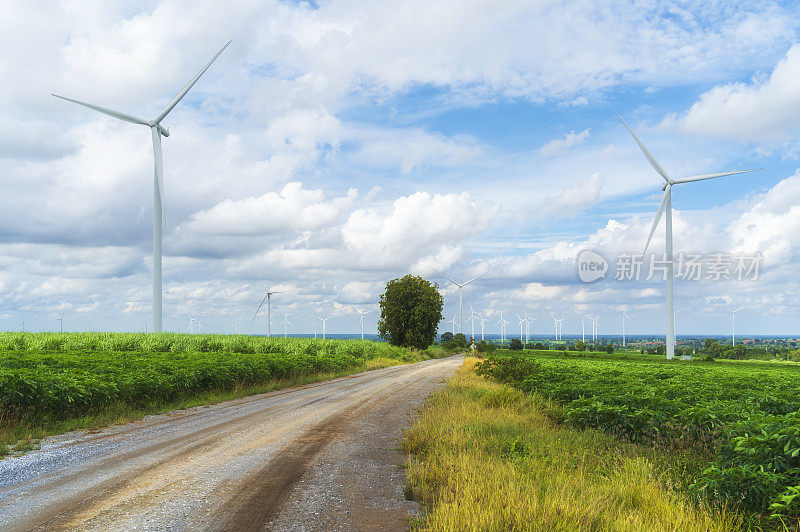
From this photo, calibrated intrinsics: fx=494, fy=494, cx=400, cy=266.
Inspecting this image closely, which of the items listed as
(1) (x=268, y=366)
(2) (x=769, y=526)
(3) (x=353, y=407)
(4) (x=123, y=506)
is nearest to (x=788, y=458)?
(2) (x=769, y=526)

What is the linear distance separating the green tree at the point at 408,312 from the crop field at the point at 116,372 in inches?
1326

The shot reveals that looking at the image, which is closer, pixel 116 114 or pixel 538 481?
pixel 538 481

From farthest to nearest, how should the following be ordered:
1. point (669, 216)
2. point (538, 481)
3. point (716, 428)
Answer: point (669, 216) < point (716, 428) < point (538, 481)

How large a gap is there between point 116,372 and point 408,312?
5636 cm

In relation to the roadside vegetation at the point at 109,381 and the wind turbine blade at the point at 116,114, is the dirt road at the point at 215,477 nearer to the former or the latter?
the roadside vegetation at the point at 109,381

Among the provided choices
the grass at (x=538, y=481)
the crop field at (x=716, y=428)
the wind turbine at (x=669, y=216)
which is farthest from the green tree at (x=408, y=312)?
the grass at (x=538, y=481)

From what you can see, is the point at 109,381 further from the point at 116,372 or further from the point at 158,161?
the point at 158,161

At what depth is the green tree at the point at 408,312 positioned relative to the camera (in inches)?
2837

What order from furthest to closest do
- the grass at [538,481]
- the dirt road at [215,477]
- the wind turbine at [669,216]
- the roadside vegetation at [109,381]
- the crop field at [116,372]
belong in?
the wind turbine at [669,216] → the crop field at [116,372] → the roadside vegetation at [109,381] → the dirt road at [215,477] → the grass at [538,481]

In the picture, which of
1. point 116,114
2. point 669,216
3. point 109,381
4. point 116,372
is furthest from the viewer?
point 669,216

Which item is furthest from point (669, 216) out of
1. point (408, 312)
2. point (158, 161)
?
point (158, 161)

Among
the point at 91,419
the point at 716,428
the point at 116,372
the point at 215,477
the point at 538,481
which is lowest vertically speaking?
the point at 91,419

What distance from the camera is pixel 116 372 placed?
17.7 m

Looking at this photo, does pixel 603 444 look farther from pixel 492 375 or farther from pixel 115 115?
pixel 115 115
